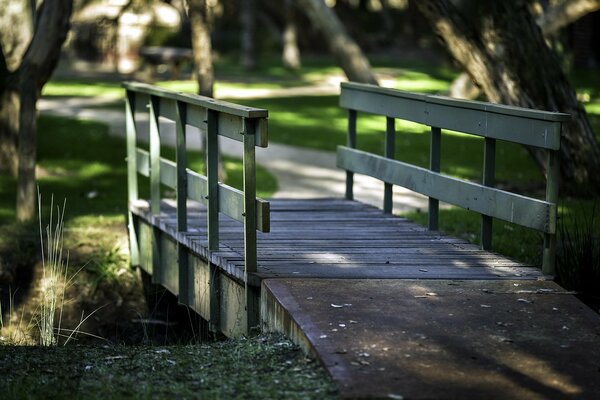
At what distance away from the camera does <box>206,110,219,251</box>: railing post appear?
8.15m

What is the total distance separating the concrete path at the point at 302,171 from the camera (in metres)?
12.8

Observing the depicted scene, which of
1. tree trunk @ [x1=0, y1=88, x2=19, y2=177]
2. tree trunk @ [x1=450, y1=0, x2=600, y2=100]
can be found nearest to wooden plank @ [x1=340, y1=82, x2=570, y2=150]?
tree trunk @ [x1=0, y1=88, x2=19, y2=177]

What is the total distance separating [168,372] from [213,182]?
248 centimetres

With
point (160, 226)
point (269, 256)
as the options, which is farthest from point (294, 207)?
point (269, 256)

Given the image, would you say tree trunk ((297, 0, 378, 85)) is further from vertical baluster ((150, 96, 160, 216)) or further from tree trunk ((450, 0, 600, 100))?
vertical baluster ((150, 96, 160, 216))

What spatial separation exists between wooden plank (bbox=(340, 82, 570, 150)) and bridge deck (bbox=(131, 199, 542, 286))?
0.90 meters

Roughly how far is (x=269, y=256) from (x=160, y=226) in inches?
76.6

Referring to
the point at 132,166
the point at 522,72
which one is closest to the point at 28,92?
the point at 132,166

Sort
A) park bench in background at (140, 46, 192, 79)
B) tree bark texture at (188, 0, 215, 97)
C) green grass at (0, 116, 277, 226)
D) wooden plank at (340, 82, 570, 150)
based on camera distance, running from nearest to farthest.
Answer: wooden plank at (340, 82, 570, 150) → green grass at (0, 116, 277, 226) → tree bark texture at (188, 0, 215, 97) → park bench in background at (140, 46, 192, 79)

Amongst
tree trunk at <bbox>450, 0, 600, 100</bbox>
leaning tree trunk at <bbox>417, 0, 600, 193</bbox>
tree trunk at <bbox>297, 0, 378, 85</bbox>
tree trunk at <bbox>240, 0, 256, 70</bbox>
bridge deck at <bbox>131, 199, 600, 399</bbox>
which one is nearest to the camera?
bridge deck at <bbox>131, 199, 600, 399</bbox>

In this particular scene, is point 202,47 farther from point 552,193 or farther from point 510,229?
point 552,193

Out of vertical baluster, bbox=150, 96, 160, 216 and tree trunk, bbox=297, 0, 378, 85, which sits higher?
tree trunk, bbox=297, 0, 378, 85

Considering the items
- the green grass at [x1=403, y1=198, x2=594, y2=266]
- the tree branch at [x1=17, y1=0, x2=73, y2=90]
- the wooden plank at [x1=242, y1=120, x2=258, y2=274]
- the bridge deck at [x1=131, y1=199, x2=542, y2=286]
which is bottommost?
the green grass at [x1=403, y1=198, x2=594, y2=266]

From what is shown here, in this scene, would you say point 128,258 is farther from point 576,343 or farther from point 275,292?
point 576,343
